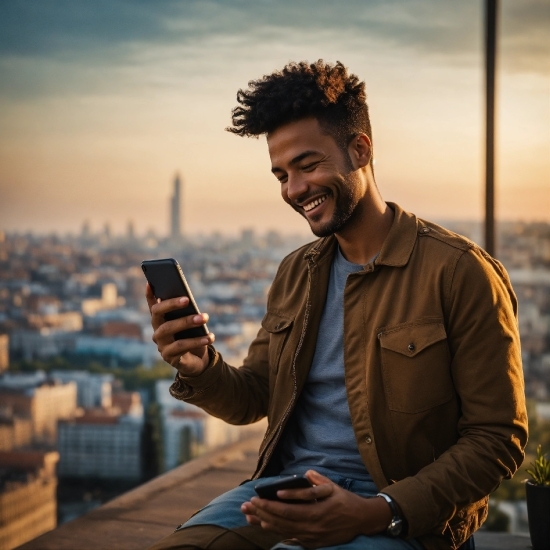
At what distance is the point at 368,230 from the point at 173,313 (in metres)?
0.54

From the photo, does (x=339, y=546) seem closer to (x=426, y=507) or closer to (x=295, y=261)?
(x=426, y=507)

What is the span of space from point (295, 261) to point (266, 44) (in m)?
3.79

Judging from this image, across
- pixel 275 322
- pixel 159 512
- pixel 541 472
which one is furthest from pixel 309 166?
pixel 159 512

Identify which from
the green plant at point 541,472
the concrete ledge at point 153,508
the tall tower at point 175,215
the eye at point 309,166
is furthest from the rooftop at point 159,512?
the tall tower at point 175,215

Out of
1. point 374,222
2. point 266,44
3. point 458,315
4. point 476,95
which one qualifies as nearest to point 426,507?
point 458,315

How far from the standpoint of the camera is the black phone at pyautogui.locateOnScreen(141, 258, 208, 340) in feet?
5.98

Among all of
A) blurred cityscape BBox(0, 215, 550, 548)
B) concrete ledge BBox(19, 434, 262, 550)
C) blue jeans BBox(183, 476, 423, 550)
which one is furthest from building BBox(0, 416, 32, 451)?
blue jeans BBox(183, 476, 423, 550)

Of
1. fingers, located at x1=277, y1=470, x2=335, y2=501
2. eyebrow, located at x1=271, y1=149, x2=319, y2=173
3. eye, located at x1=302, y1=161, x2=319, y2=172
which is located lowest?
fingers, located at x1=277, y1=470, x2=335, y2=501

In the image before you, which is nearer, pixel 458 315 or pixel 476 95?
pixel 458 315

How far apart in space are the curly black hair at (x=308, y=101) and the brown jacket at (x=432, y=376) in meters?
0.29

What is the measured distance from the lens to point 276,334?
205 cm

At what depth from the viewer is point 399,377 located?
1.73 m

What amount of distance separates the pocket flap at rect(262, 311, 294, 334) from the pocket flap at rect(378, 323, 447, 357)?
35cm

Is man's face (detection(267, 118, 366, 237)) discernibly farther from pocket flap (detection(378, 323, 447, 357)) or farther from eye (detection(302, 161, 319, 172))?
pocket flap (detection(378, 323, 447, 357))
